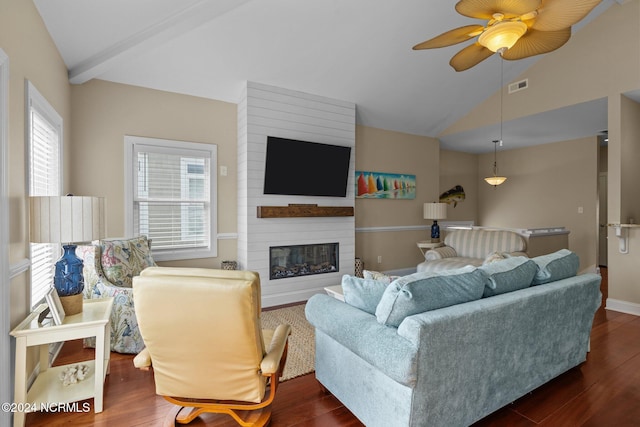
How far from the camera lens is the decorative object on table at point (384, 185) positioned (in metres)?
5.40

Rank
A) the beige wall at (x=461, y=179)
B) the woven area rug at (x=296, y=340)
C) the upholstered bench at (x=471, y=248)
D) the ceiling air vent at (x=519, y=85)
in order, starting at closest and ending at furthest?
the woven area rug at (x=296, y=340) < the upholstered bench at (x=471, y=248) < the ceiling air vent at (x=519, y=85) < the beige wall at (x=461, y=179)

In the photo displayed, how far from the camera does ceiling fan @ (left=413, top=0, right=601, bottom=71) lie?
1.88m

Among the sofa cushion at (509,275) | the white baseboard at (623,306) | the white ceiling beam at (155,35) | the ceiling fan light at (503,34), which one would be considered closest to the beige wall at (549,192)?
the white baseboard at (623,306)

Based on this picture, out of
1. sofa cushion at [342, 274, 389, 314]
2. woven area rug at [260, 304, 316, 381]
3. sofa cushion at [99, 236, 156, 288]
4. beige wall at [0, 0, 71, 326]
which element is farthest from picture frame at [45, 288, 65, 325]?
sofa cushion at [342, 274, 389, 314]

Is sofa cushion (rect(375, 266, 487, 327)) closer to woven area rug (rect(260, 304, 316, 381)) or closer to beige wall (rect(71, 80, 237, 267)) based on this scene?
woven area rug (rect(260, 304, 316, 381))

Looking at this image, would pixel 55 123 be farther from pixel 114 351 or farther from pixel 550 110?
pixel 550 110

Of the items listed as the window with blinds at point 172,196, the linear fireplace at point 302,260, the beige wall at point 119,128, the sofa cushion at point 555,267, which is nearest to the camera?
the sofa cushion at point 555,267

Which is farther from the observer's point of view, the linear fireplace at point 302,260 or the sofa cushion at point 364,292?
the linear fireplace at point 302,260

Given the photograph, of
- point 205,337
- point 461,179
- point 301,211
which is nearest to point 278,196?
point 301,211

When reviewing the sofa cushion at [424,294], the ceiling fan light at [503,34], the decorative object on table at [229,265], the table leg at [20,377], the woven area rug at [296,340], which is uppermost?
the ceiling fan light at [503,34]

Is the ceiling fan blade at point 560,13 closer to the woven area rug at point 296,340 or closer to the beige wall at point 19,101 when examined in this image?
the woven area rug at point 296,340

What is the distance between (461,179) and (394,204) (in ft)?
8.41

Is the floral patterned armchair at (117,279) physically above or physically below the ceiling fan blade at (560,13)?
below

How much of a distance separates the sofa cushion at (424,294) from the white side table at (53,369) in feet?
5.59
